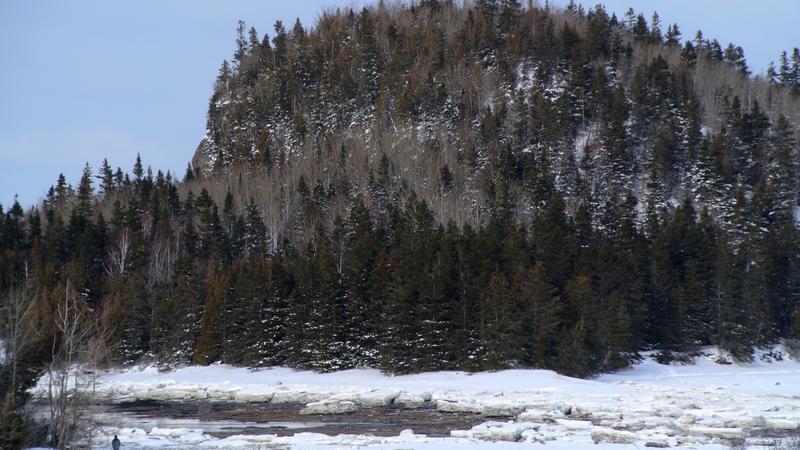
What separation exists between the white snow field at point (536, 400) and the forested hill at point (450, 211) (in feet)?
8.82

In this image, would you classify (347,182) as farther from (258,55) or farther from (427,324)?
(258,55)

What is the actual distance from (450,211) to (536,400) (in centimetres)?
4832

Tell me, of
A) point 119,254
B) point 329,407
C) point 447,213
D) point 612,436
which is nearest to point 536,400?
point 329,407

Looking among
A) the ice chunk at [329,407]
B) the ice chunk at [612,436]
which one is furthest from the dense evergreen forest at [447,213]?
the ice chunk at [612,436]

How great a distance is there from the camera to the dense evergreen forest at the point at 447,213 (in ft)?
168

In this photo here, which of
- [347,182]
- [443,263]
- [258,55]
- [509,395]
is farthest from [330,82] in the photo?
[509,395]

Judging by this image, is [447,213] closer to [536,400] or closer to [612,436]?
[536,400]

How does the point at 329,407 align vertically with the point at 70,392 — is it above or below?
below

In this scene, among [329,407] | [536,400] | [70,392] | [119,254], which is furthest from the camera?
[119,254]

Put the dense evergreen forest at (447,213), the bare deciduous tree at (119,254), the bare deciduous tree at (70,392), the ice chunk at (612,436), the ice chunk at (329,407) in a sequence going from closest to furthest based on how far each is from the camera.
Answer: the bare deciduous tree at (70,392)
the ice chunk at (612,436)
the ice chunk at (329,407)
the dense evergreen forest at (447,213)
the bare deciduous tree at (119,254)

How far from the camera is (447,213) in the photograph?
3268 inches

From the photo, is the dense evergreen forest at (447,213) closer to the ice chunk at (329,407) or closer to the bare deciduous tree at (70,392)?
the bare deciduous tree at (70,392)

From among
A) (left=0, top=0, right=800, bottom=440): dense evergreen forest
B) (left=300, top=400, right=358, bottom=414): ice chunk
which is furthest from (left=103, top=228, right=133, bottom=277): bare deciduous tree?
(left=300, top=400, right=358, bottom=414): ice chunk

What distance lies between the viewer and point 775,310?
6350cm
